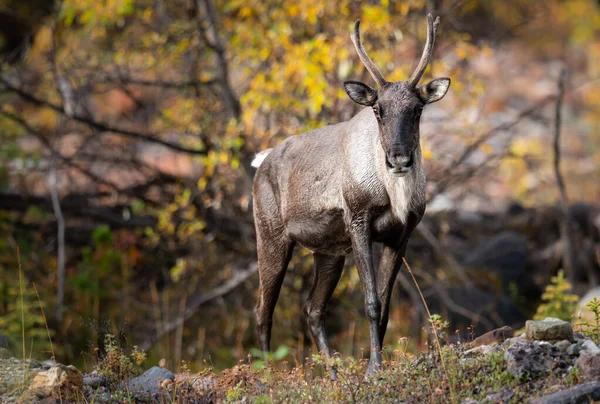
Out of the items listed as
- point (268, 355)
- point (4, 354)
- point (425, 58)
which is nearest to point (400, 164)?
point (425, 58)

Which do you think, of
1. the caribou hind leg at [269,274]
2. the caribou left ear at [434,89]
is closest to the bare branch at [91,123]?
the caribou hind leg at [269,274]

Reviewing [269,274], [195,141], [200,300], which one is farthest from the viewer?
[195,141]

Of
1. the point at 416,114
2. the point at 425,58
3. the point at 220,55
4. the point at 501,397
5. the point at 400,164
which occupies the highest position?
the point at 220,55

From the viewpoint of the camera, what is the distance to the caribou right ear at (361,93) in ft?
20.5

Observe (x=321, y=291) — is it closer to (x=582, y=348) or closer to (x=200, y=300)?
(x=582, y=348)

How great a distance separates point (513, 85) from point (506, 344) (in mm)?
24831

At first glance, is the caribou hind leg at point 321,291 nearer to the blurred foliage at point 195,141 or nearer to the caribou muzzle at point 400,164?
the caribou muzzle at point 400,164

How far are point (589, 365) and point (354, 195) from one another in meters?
2.17

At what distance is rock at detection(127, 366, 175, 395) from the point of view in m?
6.02

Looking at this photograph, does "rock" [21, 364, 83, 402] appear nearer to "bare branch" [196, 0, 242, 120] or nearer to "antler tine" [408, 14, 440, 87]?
"antler tine" [408, 14, 440, 87]

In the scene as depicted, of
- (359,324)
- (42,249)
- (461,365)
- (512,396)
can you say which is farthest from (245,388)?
(42,249)

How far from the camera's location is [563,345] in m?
5.58

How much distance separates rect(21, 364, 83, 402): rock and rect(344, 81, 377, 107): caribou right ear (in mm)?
2957

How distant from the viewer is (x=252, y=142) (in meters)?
11.2
